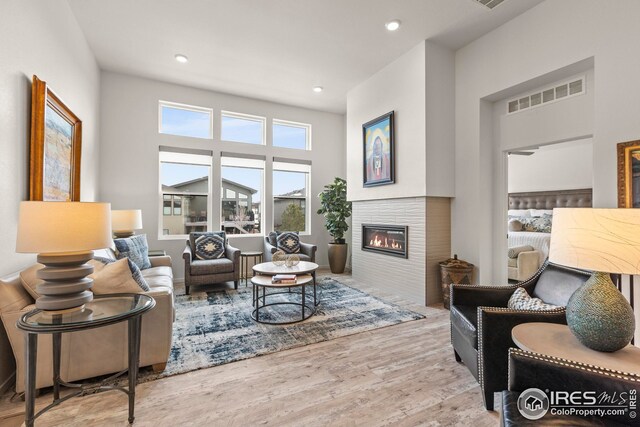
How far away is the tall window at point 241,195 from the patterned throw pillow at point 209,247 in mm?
718

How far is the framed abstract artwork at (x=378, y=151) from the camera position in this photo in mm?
4355

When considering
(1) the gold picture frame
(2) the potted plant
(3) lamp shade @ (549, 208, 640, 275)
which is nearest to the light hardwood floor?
(3) lamp shade @ (549, 208, 640, 275)

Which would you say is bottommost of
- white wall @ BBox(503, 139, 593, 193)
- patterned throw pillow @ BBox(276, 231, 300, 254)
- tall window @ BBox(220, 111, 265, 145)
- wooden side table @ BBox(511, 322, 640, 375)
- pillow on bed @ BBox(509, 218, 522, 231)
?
wooden side table @ BBox(511, 322, 640, 375)

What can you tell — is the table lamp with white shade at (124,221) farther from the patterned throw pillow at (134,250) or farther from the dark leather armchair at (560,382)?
the dark leather armchair at (560,382)

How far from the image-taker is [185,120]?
17.1 feet

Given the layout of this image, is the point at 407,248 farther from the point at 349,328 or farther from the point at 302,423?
the point at 302,423

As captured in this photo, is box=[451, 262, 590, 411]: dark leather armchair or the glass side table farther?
box=[451, 262, 590, 411]: dark leather armchair

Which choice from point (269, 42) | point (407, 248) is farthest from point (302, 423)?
point (269, 42)

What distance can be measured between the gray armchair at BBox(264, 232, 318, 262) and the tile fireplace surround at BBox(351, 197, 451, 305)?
1.20 m

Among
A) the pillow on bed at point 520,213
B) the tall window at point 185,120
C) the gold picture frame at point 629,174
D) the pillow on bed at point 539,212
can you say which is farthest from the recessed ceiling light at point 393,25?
the pillow on bed at point 520,213

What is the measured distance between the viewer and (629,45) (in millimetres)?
2488

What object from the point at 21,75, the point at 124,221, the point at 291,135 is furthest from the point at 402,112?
the point at 124,221

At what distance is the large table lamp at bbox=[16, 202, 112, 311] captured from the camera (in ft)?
5.01

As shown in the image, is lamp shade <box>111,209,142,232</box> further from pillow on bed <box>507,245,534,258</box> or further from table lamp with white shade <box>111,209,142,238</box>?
pillow on bed <box>507,245,534,258</box>
